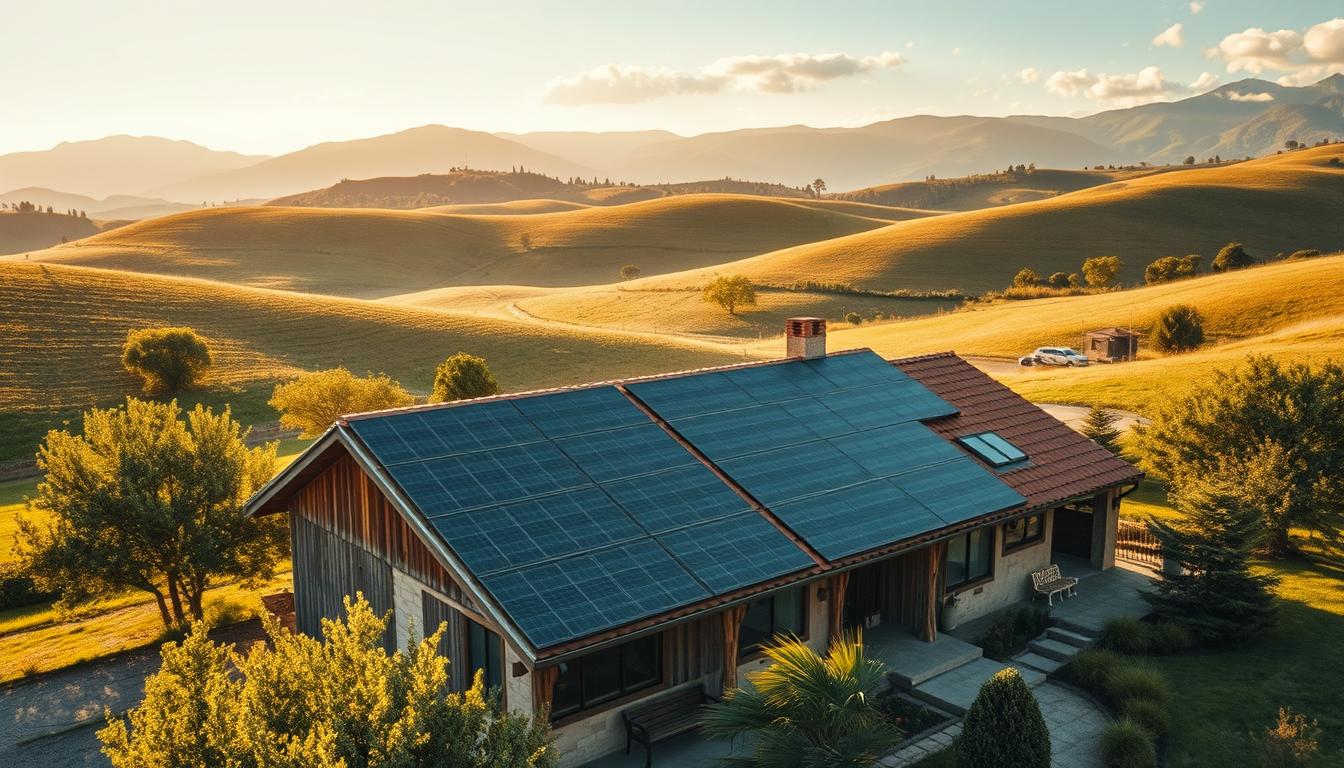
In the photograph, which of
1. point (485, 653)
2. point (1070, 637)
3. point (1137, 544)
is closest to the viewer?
point (485, 653)

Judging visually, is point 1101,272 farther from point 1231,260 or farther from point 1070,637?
point 1070,637

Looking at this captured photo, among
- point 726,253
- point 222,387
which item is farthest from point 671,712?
point 726,253

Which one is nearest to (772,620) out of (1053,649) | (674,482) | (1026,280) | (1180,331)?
(674,482)

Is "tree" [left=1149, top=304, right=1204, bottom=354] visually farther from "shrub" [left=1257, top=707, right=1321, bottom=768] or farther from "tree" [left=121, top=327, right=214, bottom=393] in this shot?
"tree" [left=121, top=327, right=214, bottom=393]

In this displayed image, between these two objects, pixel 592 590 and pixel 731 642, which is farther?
pixel 731 642

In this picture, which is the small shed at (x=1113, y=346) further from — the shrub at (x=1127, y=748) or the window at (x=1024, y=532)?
the shrub at (x=1127, y=748)

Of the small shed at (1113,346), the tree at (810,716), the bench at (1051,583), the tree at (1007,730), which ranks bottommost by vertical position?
the bench at (1051,583)

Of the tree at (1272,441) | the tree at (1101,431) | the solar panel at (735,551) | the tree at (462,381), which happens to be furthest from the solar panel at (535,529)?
the tree at (462,381)
